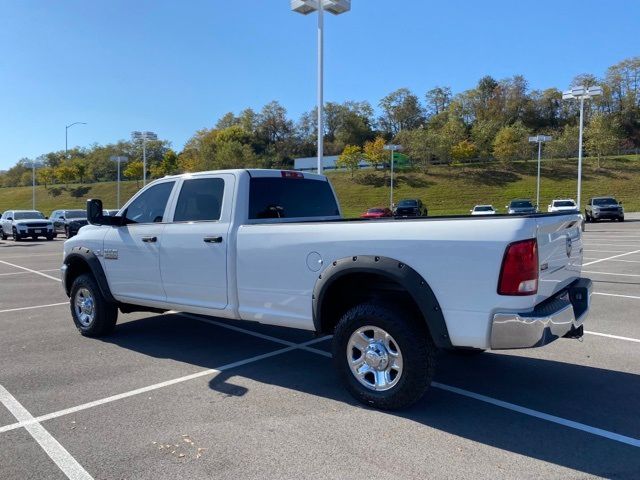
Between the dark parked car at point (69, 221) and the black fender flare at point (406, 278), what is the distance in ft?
98.7

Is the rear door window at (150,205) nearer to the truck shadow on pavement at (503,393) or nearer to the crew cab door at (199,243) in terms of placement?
the crew cab door at (199,243)

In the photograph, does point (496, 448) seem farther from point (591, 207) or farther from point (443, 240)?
point (591, 207)

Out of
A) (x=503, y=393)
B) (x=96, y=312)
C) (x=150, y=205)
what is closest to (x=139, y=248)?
(x=150, y=205)

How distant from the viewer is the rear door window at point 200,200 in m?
5.45

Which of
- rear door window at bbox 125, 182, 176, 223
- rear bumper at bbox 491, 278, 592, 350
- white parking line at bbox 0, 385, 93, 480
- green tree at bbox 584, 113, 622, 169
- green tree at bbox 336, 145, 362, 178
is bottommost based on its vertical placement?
white parking line at bbox 0, 385, 93, 480

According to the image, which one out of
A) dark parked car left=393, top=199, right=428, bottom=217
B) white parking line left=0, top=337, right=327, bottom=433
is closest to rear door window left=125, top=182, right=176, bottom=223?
white parking line left=0, top=337, right=327, bottom=433

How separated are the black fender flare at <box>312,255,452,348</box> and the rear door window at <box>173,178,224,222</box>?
1.68m

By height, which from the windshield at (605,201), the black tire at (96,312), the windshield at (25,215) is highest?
the windshield at (605,201)

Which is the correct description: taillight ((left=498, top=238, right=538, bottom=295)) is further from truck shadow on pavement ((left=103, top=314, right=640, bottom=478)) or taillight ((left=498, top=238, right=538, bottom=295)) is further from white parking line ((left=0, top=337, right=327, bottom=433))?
white parking line ((left=0, top=337, right=327, bottom=433))

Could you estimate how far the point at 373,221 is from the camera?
4301mm

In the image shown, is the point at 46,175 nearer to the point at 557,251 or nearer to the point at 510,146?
the point at 510,146

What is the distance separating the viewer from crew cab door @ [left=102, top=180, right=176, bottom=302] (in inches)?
230

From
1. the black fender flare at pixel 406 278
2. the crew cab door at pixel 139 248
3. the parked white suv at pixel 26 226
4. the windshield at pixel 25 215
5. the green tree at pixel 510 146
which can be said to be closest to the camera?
the black fender flare at pixel 406 278

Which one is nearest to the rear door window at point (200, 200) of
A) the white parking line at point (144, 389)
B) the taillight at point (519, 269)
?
the white parking line at point (144, 389)
